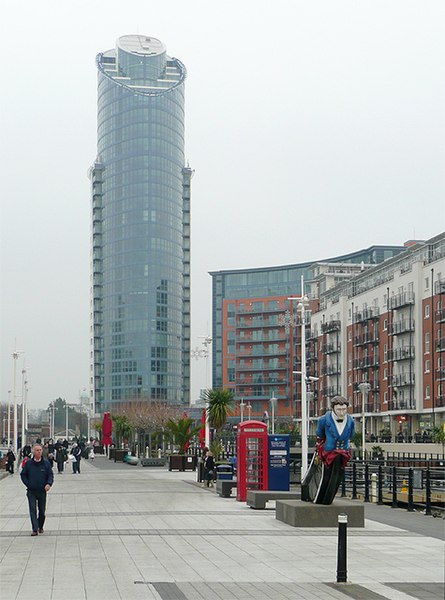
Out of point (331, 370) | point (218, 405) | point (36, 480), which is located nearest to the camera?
point (36, 480)

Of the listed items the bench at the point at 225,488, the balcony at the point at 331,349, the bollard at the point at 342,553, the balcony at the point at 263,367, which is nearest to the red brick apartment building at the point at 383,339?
the balcony at the point at 331,349

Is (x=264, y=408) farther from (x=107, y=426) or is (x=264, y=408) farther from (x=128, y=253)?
(x=107, y=426)

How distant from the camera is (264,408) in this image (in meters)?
148

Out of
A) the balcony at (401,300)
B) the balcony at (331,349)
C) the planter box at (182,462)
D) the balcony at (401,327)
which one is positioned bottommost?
the planter box at (182,462)

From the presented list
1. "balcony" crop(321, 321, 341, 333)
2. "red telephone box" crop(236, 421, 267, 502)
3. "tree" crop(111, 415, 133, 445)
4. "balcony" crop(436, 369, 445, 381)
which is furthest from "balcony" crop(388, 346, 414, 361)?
A: "red telephone box" crop(236, 421, 267, 502)

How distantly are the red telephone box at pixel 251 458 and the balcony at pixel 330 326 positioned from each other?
75282 mm

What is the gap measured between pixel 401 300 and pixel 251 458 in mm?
57666

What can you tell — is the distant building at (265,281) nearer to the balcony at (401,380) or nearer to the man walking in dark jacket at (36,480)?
the balcony at (401,380)

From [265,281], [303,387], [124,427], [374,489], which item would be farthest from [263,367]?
[374,489]

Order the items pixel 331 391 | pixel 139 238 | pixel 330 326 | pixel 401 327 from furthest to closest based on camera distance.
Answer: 1. pixel 139 238
2. pixel 331 391
3. pixel 330 326
4. pixel 401 327

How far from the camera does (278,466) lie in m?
29.1

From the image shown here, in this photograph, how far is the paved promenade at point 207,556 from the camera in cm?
1195

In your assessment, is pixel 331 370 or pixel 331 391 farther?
pixel 331 370

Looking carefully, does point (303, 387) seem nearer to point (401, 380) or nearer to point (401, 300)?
point (401, 300)
